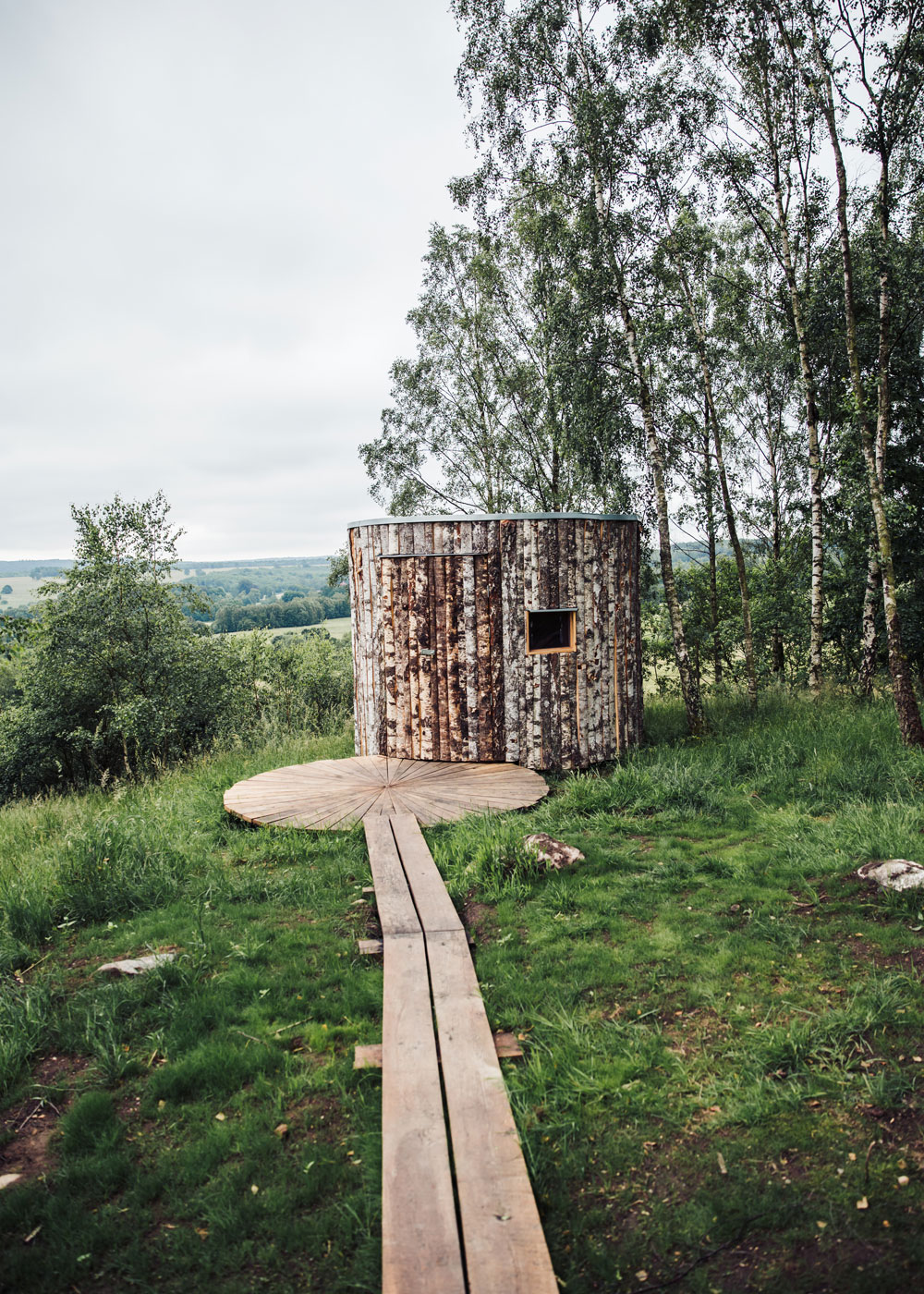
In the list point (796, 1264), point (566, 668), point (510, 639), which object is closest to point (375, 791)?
point (510, 639)

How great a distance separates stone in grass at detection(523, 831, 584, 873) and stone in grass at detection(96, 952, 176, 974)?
95.2 inches

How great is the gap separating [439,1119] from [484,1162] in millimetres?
260

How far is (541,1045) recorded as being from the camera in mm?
3104

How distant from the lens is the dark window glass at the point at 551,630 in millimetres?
7586

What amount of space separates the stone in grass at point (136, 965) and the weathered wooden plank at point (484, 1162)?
1571 mm

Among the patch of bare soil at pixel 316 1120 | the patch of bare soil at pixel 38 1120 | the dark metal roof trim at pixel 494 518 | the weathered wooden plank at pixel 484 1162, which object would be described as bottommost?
the patch of bare soil at pixel 38 1120

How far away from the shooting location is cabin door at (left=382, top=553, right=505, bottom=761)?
7324 millimetres

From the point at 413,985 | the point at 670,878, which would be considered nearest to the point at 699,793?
the point at 670,878

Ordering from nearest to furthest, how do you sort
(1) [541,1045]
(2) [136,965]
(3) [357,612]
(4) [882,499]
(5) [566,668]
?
(1) [541,1045]
(2) [136,965]
(4) [882,499]
(5) [566,668]
(3) [357,612]

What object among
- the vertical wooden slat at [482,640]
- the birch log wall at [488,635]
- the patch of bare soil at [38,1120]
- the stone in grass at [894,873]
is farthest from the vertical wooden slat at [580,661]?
the patch of bare soil at [38,1120]

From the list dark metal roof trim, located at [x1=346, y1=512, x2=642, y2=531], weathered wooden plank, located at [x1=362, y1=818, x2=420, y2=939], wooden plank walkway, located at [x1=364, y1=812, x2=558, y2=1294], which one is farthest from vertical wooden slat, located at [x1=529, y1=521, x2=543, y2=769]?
wooden plank walkway, located at [x1=364, y1=812, x2=558, y2=1294]

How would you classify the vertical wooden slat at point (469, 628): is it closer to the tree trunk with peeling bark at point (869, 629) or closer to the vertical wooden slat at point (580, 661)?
the vertical wooden slat at point (580, 661)

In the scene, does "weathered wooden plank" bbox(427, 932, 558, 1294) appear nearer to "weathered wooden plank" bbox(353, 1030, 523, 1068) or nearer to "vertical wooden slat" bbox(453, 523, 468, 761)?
"weathered wooden plank" bbox(353, 1030, 523, 1068)

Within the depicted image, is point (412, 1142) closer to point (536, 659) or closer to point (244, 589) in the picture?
point (536, 659)
